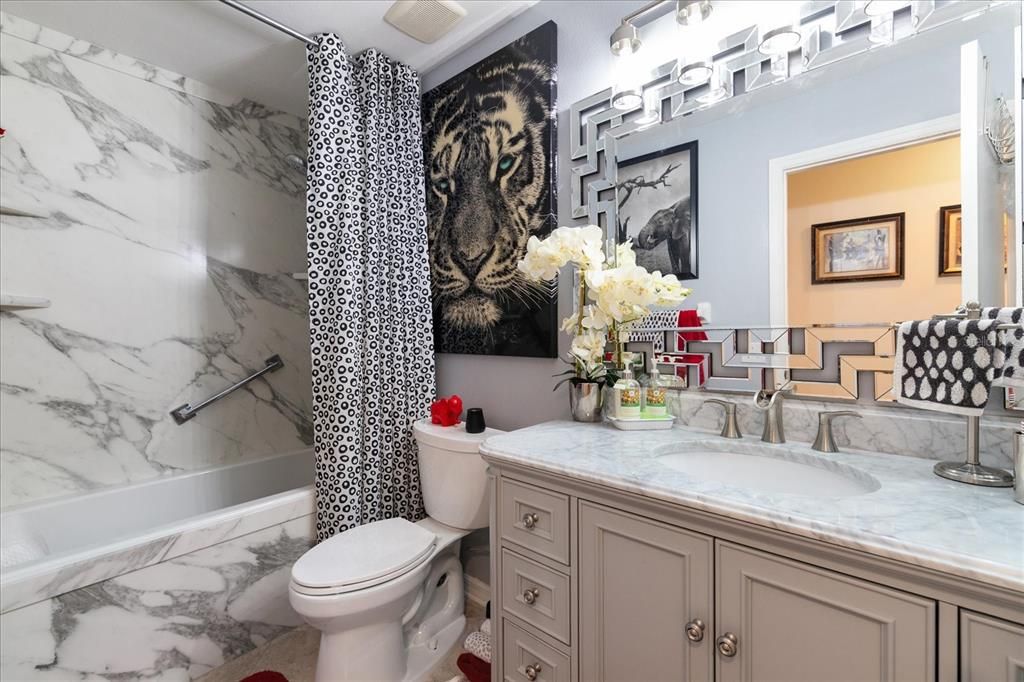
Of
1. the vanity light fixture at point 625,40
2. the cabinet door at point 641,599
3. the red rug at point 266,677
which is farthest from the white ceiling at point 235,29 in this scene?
Result: the red rug at point 266,677

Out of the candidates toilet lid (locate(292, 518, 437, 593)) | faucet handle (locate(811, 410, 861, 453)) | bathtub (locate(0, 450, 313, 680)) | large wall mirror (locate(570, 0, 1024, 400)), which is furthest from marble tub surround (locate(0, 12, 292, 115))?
faucet handle (locate(811, 410, 861, 453))

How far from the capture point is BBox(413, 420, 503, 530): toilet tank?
1.66 metres

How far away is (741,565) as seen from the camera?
771 millimetres

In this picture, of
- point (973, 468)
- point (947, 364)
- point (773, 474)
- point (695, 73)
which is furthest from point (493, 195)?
point (973, 468)

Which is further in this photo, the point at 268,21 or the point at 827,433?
the point at 268,21

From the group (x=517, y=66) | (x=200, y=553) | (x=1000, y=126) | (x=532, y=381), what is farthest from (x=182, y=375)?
(x=1000, y=126)

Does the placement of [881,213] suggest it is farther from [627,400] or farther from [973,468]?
[627,400]

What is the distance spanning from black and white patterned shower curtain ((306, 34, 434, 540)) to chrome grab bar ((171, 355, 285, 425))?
0.80 meters

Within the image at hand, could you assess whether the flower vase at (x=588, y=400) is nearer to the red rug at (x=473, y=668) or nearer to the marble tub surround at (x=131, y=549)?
the red rug at (x=473, y=668)

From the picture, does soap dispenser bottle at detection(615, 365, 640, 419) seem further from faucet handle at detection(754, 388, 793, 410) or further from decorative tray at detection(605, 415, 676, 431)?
faucet handle at detection(754, 388, 793, 410)

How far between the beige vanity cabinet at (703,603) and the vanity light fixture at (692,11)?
4.25ft

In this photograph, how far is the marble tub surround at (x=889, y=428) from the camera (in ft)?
2.99

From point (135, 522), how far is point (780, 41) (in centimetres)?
304

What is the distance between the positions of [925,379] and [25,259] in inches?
118
